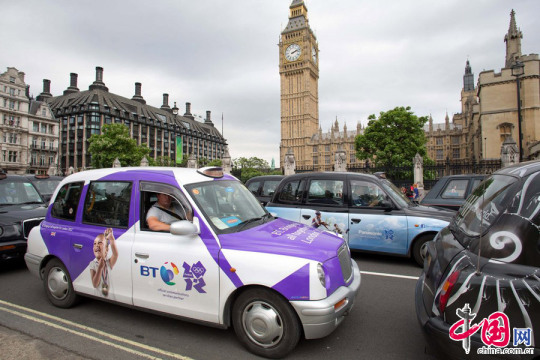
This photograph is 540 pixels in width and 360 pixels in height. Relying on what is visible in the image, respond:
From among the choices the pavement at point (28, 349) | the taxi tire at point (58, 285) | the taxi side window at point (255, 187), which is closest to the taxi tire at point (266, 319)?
the pavement at point (28, 349)

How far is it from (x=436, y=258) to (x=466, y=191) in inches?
260

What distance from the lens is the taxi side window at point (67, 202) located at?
419 cm

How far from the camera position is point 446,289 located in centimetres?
229

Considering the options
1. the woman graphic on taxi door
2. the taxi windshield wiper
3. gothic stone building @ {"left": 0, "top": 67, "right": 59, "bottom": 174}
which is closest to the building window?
the taxi windshield wiper

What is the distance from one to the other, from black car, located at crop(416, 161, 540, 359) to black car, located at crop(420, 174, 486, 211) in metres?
6.29

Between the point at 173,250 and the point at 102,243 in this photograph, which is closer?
the point at 173,250

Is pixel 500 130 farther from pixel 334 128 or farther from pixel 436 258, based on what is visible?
pixel 334 128

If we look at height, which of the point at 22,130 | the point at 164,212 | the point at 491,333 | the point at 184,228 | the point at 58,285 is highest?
the point at 22,130

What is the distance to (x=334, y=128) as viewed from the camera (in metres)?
103

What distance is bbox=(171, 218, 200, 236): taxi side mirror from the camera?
3061mm

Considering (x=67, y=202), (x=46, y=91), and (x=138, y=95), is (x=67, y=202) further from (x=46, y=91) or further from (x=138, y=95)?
(x=138, y=95)

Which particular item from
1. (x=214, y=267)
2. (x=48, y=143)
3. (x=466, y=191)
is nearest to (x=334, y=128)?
(x=48, y=143)

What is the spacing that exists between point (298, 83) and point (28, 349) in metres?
101

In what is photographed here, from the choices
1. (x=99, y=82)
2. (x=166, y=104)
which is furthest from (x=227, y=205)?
(x=166, y=104)
